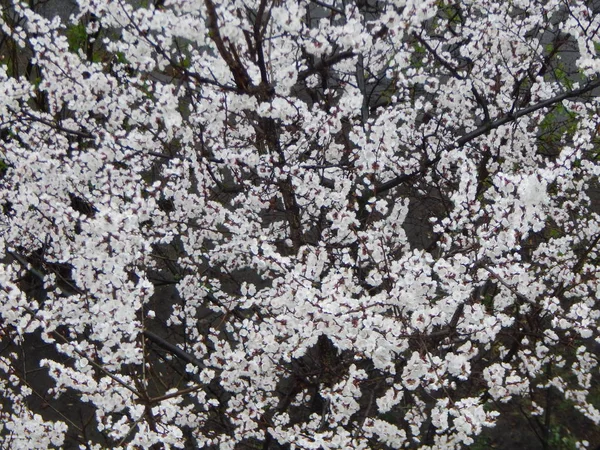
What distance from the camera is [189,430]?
607cm

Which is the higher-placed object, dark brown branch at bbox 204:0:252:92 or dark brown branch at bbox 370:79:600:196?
dark brown branch at bbox 370:79:600:196

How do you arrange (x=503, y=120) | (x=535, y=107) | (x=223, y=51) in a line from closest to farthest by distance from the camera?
(x=223, y=51) < (x=535, y=107) < (x=503, y=120)

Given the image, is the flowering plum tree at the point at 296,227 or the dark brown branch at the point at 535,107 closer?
the flowering plum tree at the point at 296,227

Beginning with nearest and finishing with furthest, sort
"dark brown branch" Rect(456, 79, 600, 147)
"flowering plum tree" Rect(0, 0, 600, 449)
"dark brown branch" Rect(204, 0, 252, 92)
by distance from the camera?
"dark brown branch" Rect(204, 0, 252, 92) → "flowering plum tree" Rect(0, 0, 600, 449) → "dark brown branch" Rect(456, 79, 600, 147)

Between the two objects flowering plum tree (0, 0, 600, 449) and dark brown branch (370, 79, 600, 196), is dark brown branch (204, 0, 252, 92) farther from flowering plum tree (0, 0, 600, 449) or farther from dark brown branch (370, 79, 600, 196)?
dark brown branch (370, 79, 600, 196)

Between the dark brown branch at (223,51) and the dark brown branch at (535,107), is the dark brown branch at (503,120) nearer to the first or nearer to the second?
the dark brown branch at (535,107)

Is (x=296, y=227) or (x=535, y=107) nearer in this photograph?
(x=535, y=107)

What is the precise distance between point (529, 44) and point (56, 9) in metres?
7.62

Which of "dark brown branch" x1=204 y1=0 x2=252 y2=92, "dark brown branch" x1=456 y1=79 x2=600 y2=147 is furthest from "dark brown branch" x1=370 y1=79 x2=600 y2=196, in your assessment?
"dark brown branch" x1=204 y1=0 x2=252 y2=92

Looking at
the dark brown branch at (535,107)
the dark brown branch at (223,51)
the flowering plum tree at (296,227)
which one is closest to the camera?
the dark brown branch at (223,51)

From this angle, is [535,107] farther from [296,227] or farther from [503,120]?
[296,227]

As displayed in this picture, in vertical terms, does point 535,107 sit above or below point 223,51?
above

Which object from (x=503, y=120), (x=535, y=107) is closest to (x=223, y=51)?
(x=503, y=120)

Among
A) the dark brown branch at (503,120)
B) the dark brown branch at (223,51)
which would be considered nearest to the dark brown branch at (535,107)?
the dark brown branch at (503,120)
